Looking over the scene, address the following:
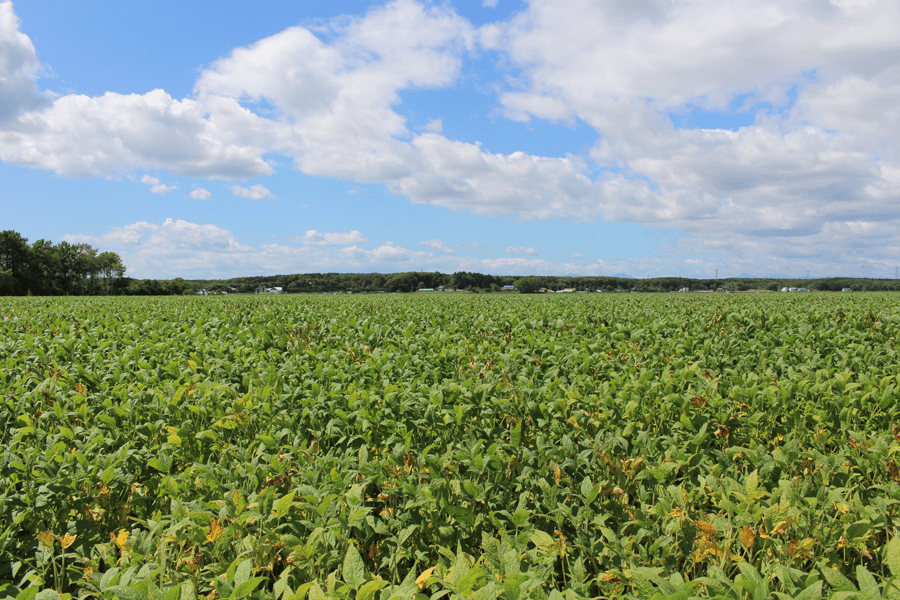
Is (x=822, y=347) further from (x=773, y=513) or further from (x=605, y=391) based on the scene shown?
(x=773, y=513)

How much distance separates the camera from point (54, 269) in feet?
286

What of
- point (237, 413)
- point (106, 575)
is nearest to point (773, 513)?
point (106, 575)

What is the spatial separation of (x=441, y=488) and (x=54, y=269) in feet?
372

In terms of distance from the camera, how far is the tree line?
76.2m

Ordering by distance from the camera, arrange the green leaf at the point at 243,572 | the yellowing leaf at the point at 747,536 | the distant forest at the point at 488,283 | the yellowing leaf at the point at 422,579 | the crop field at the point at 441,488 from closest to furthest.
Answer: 1. the green leaf at the point at 243,572
2. the yellowing leaf at the point at 422,579
3. the crop field at the point at 441,488
4. the yellowing leaf at the point at 747,536
5. the distant forest at the point at 488,283

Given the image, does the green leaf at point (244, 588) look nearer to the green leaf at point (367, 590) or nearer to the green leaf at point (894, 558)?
the green leaf at point (367, 590)

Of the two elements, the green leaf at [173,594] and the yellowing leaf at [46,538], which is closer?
the green leaf at [173,594]

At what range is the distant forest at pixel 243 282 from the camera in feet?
260

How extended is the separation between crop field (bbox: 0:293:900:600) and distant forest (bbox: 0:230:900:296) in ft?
251

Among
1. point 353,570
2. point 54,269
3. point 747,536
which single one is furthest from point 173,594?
point 54,269

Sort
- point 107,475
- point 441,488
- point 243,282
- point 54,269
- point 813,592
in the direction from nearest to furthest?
1. point 813,592
2. point 441,488
3. point 107,475
4. point 54,269
5. point 243,282

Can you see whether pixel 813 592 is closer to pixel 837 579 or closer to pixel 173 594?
pixel 837 579

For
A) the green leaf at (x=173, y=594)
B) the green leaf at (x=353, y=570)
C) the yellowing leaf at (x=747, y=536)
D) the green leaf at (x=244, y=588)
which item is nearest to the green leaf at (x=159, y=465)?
the green leaf at (x=173, y=594)

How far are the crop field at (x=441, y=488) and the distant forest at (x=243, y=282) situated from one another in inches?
3008
